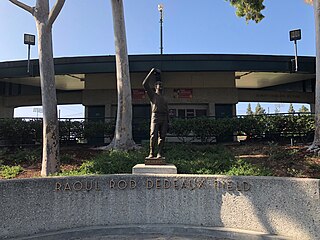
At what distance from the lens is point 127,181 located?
5.52 m

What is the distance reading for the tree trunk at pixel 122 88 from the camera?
1041 cm

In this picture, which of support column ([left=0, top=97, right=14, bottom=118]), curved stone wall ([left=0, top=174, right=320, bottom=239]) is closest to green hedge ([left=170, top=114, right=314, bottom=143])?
curved stone wall ([left=0, top=174, right=320, bottom=239])

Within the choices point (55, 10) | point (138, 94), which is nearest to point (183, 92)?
point (138, 94)

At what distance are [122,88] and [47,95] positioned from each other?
10.4 ft

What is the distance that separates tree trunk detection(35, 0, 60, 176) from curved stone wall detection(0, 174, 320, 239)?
2.86 meters

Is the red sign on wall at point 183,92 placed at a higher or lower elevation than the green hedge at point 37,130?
higher

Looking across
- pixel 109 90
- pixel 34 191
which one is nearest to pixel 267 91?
pixel 109 90

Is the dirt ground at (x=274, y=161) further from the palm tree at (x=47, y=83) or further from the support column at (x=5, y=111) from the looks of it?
the support column at (x=5, y=111)

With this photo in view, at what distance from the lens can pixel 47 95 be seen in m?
8.18

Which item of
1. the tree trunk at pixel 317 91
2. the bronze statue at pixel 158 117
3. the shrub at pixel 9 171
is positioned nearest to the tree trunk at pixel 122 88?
the shrub at pixel 9 171

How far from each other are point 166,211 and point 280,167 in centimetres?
451

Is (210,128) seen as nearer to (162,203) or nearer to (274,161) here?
(274,161)

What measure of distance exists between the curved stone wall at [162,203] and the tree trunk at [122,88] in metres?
4.83

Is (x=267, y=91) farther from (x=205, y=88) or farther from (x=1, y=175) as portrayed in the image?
(x=1, y=175)
